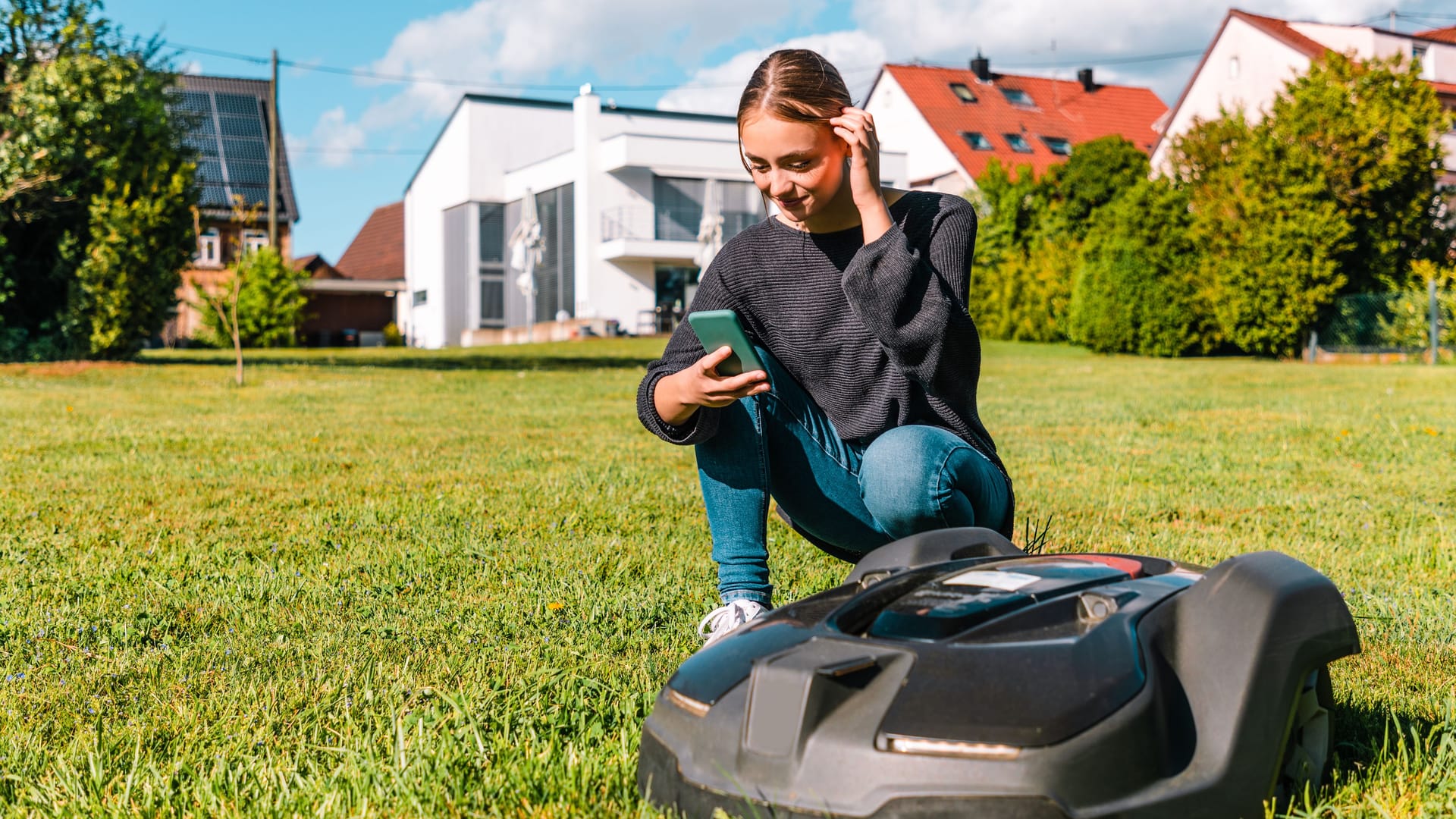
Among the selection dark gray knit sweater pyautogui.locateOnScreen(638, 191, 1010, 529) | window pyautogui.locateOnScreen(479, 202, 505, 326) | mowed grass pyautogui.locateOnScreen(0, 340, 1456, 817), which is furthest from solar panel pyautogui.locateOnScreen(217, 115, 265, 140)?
dark gray knit sweater pyautogui.locateOnScreen(638, 191, 1010, 529)

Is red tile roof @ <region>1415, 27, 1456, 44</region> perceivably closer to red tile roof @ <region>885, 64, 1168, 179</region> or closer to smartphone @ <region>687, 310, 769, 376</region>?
red tile roof @ <region>885, 64, 1168, 179</region>

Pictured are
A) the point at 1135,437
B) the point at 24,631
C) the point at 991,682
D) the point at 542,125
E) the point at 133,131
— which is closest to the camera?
the point at 991,682

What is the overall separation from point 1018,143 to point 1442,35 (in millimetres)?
13218

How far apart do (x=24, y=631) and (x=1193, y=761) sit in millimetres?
2568

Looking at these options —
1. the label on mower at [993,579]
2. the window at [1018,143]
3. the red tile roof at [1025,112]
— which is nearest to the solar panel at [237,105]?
the red tile roof at [1025,112]

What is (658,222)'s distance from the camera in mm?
37531

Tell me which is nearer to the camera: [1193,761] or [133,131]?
[1193,761]

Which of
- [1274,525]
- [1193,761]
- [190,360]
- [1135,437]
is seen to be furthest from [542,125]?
[1193,761]

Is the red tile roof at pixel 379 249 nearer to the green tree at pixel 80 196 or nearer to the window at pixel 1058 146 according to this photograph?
the window at pixel 1058 146

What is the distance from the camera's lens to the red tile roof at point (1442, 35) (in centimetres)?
3622

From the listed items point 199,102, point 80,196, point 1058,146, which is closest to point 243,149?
point 199,102

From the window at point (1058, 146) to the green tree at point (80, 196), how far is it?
98.1ft

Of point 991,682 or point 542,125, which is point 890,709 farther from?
point 542,125

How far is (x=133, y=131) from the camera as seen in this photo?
17.1 m
